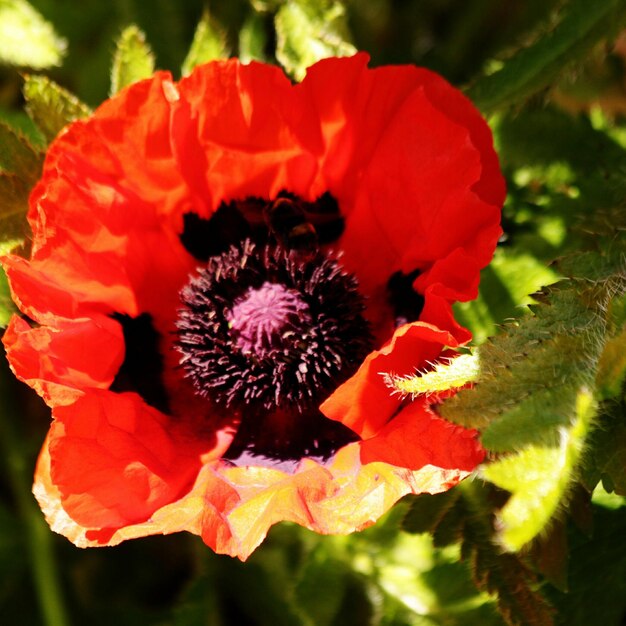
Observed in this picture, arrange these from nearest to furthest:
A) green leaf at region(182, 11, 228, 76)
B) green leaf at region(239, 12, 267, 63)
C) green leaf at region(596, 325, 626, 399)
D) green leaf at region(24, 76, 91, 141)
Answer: green leaf at region(596, 325, 626, 399) → green leaf at region(24, 76, 91, 141) → green leaf at region(182, 11, 228, 76) → green leaf at region(239, 12, 267, 63)

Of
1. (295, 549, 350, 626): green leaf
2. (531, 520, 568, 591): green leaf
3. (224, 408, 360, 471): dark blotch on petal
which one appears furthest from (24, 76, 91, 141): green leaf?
(531, 520, 568, 591): green leaf

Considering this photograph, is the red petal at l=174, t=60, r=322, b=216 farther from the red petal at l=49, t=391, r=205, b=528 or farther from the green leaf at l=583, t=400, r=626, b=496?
the green leaf at l=583, t=400, r=626, b=496

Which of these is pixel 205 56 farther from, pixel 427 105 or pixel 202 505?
pixel 202 505

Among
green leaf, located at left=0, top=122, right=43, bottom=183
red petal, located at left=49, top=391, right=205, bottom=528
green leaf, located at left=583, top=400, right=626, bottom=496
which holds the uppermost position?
green leaf, located at left=583, top=400, right=626, bottom=496

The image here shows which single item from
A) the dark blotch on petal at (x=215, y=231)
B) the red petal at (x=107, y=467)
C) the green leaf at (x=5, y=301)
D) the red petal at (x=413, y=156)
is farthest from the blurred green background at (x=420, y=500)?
the green leaf at (x=5, y=301)

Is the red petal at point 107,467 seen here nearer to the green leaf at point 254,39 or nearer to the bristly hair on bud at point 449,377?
the bristly hair on bud at point 449,377

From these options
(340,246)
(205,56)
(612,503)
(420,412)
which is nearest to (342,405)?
(420,412)
